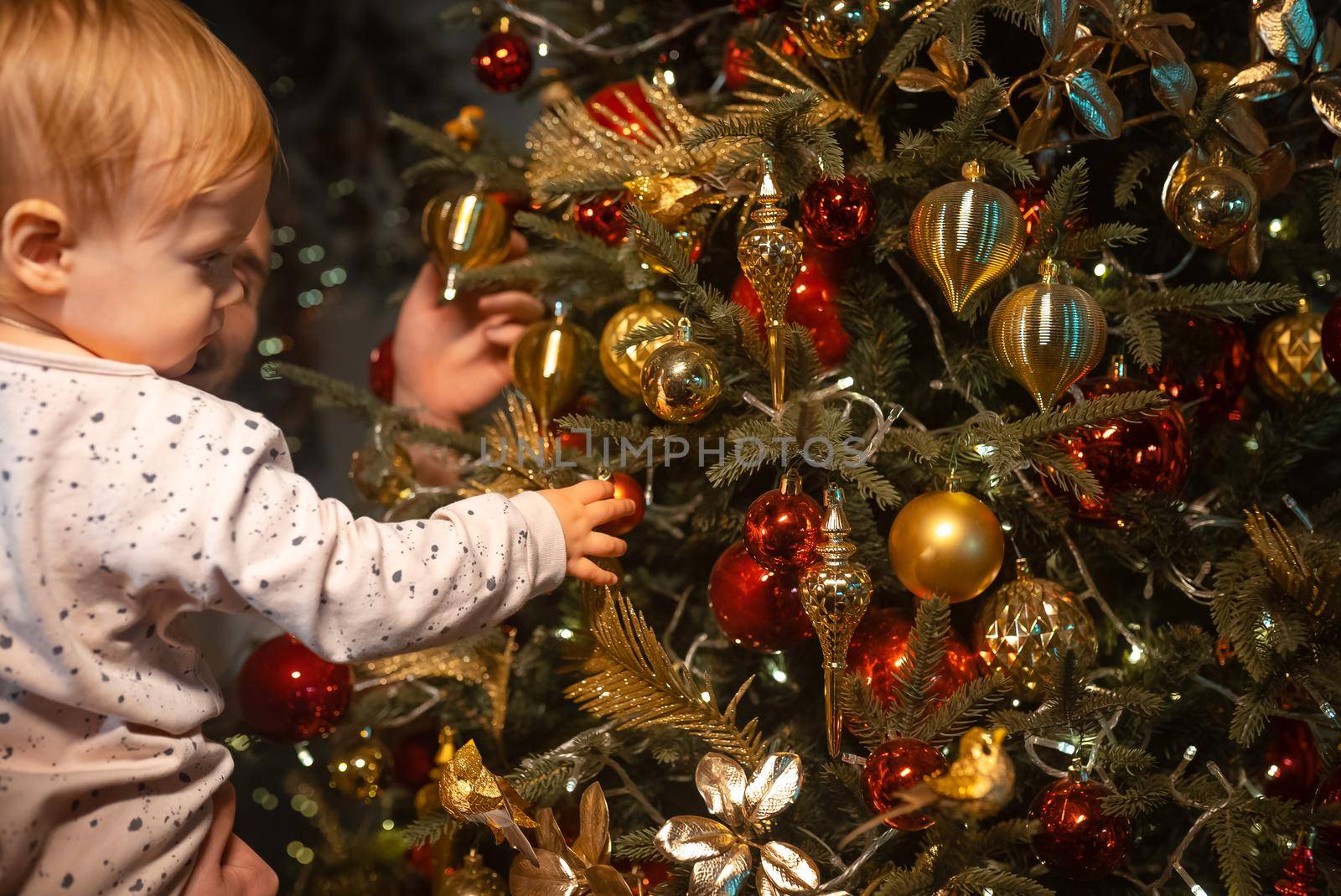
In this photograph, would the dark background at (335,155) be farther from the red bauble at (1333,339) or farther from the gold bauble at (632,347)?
the red bauble at (1333,339)

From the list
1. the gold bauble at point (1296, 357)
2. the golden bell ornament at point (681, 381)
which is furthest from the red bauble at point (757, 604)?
the gold bauble at point (1296, 357)

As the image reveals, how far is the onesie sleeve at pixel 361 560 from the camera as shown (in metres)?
0.62

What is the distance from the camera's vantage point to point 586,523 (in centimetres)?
74

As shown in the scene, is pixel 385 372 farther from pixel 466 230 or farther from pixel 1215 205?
Answer: pixel 1215 205

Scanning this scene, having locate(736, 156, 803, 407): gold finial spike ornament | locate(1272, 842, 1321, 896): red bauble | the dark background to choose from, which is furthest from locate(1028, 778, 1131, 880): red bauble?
the dark background

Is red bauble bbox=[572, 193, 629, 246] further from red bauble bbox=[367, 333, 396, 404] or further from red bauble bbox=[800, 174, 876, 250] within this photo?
red bauble bbox=[367, 333, 396, 404]

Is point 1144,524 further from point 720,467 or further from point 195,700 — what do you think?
point 195,700

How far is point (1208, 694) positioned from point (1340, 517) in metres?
0.17

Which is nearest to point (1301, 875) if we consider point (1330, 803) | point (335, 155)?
point (1330, 803)

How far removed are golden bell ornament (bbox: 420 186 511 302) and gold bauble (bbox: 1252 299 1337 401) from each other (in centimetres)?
73

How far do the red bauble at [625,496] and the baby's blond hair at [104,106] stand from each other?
1.11 feet

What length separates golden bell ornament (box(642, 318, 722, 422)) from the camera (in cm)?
72

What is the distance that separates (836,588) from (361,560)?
0.99ft

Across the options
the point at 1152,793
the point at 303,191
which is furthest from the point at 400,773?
the point at 303,191
